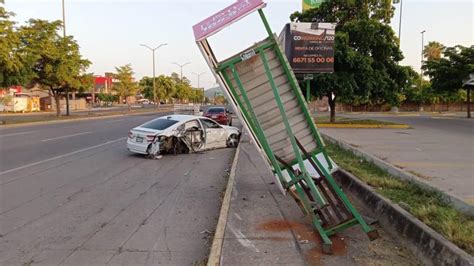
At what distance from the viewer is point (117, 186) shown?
8773mm

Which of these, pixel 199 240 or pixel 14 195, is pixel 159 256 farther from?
pixel 14 195

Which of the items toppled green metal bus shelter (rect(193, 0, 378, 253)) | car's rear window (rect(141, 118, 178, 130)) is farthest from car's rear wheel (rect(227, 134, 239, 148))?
toppled green metal bus shelter (rect(193, 0, 378, 253))

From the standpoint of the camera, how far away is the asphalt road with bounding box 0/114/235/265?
498cm

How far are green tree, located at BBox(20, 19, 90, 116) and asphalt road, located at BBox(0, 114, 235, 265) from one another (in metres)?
23.3

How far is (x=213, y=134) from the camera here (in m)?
15.3

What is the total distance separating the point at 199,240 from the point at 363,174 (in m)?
4.59

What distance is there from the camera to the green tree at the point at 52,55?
1299 inches

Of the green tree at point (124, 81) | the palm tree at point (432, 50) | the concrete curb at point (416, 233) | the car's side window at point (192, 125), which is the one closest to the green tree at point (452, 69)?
the car's side window at point (192, 125)

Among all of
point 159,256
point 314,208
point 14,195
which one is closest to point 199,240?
point 159,256

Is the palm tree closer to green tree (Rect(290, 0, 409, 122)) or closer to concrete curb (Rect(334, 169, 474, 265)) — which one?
green tree (Rect(290, 0, 409, 122))

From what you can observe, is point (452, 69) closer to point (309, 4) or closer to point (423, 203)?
point (309, 4)

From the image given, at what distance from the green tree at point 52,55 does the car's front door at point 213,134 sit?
22579mm

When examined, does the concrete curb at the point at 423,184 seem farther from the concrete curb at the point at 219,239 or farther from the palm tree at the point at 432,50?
the palm tree at the point at 432,50

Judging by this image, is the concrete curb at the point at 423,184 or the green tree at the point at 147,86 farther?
the green tree at the point at 147,86
